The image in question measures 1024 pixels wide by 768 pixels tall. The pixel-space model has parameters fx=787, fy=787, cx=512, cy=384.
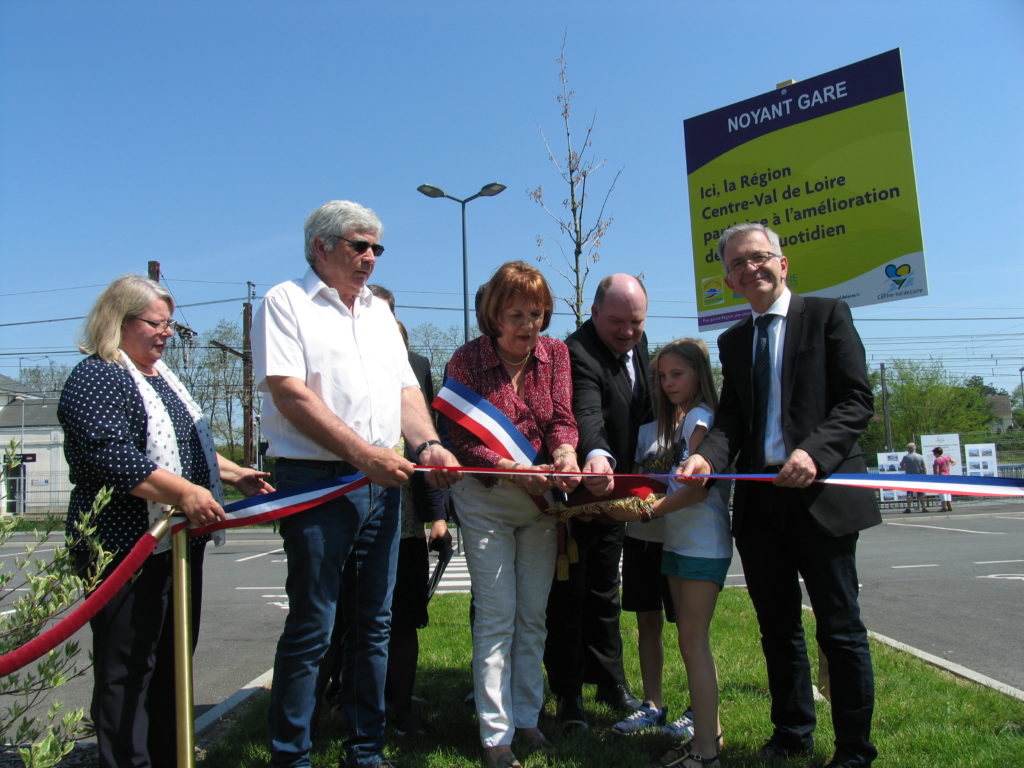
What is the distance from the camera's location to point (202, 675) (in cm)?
604

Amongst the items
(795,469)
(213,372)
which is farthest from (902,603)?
(213,372)

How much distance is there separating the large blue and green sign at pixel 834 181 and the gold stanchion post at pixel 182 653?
4047mm

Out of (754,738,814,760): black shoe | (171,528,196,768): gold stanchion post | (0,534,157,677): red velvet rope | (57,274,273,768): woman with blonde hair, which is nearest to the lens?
(0,534,157,677): red velvet rope

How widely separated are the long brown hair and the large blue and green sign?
169cm

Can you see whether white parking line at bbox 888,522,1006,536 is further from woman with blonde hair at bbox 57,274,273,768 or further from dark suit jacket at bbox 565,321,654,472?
woman with blonde hair at bbox 57,274,273,768

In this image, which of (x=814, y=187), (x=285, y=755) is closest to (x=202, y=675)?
(x=285, y=755)

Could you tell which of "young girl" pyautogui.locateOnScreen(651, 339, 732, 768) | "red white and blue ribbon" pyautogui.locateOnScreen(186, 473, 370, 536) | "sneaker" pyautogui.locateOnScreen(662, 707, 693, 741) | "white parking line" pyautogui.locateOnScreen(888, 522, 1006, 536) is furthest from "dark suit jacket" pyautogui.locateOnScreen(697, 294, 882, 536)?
"white parking line" pyautogui.locateOnScreen(888, 522, 1006, 536)

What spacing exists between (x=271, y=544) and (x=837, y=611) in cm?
1892

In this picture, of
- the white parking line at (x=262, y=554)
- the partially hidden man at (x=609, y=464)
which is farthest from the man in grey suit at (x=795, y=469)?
the white parking line at (x=262, y=554)

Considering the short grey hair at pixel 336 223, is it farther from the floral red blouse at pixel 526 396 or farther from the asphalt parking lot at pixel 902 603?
the asphalt parking lot at pixel 902 603

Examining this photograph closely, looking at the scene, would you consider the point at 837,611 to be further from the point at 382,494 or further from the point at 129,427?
the point at 129,427

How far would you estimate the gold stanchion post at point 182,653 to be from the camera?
2611mm

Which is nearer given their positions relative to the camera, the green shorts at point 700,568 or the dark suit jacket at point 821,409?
the dark suit jacket at point 821,409

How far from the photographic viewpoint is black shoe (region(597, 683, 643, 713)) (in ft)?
14.0
